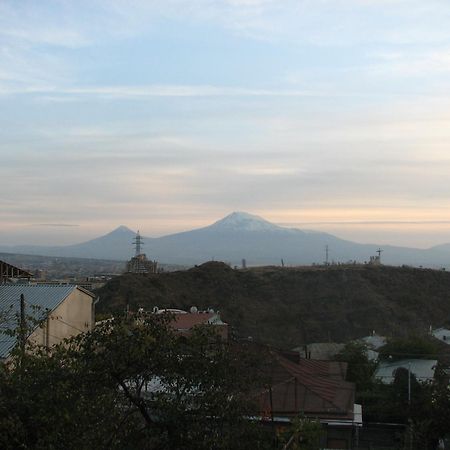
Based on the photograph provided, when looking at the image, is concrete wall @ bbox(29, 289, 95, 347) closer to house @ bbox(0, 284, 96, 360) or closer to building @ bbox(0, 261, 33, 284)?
house @ bbox(0, 284, 96, 360)

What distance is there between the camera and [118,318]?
6082 mm

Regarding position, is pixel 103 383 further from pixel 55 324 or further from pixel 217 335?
pixel 55 324

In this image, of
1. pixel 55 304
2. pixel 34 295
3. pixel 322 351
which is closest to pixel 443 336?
pixel 322 351

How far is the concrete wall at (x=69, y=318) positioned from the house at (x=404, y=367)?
404 inches

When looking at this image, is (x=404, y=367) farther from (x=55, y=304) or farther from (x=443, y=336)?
(x=443, y=336)

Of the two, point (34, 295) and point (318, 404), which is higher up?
point (34, 295)

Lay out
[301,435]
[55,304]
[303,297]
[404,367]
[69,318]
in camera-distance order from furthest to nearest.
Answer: [303,297] → [404,367] → [69,318] → [55,304] → [301,435]

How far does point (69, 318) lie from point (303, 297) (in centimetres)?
3355

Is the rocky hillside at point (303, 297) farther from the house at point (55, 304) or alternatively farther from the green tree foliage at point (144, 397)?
the green tree foliage at point (144, 397)

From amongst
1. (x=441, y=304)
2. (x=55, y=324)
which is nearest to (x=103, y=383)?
(x=55, y=324)

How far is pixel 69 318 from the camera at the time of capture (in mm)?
18734

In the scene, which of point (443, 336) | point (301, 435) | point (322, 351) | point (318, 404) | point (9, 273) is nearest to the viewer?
point (301, 435)

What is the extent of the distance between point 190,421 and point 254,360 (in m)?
0.92

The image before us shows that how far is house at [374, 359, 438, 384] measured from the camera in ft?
72.8
